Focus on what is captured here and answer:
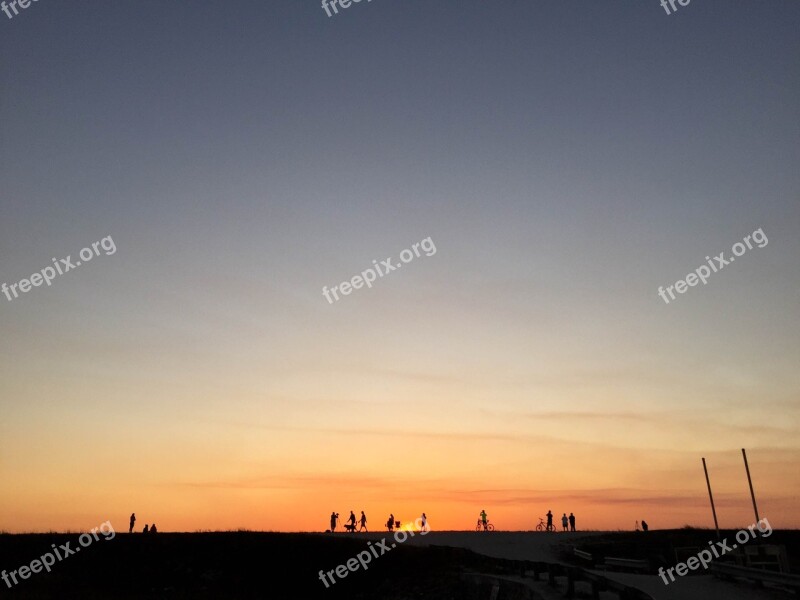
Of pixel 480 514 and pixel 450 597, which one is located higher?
pixel 480 514

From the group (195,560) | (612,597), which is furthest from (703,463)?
(195,560)

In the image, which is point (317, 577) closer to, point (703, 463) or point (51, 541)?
point (51, 541)

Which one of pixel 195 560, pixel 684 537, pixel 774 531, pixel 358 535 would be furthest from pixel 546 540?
pixel 195 560

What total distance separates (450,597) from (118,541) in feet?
83.3

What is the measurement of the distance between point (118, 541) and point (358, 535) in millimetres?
16406

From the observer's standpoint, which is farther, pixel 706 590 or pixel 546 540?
pixel 546 540

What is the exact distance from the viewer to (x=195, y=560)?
4391cm

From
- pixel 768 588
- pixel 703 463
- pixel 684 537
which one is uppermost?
pixel 703 463

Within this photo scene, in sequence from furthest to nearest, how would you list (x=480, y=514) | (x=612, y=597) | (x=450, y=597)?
(x=480, y=514)
(x=450, y=597)
(x=612, y=597)

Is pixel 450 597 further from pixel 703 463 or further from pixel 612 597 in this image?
pixel 703 463

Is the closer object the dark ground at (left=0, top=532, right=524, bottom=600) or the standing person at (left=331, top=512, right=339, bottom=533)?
the dark ground at (left=0, top=532, right=524, bottom=600)

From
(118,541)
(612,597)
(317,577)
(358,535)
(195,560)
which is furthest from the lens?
(358,535)

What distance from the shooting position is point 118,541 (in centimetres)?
4728

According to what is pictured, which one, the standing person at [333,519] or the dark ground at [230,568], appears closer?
the dark ground at [230,568]
